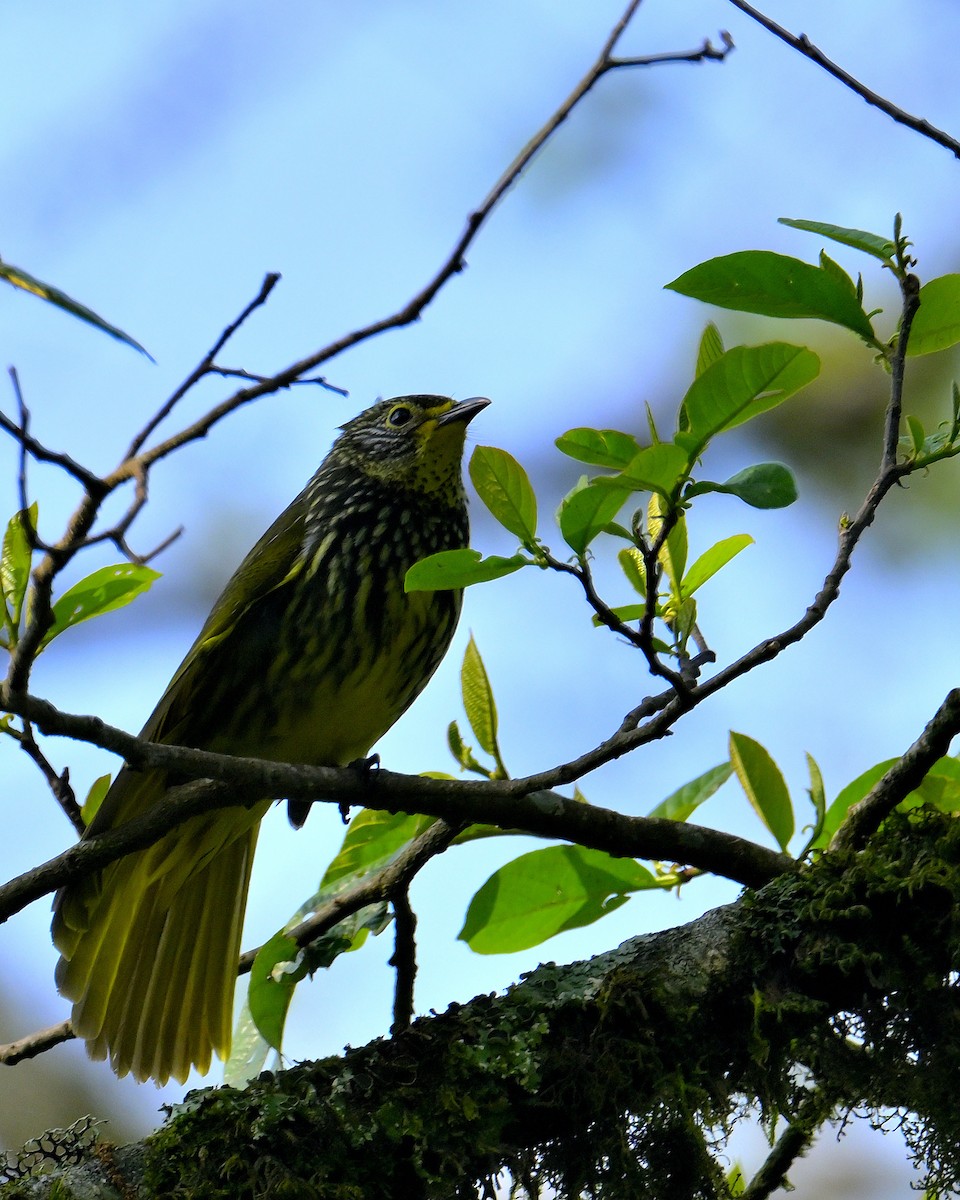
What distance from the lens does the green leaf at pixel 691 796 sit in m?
2.76

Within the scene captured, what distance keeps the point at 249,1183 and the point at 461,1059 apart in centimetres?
37

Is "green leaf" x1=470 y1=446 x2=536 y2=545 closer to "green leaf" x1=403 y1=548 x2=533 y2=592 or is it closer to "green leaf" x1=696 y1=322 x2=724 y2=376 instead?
"green leaf" x1=403 y1=548 x2=533 y2=592

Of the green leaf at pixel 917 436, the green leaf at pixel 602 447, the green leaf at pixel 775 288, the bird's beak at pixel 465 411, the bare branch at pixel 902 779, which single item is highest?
the bird's beak at pixel 465 411

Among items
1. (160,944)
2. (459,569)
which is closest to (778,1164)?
(459,569)

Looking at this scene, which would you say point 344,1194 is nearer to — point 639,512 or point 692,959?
point 692,959

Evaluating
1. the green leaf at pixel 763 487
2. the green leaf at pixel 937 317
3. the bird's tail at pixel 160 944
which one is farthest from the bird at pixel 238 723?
the green leaf at pixel 937 317

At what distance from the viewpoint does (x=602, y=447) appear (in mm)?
2117

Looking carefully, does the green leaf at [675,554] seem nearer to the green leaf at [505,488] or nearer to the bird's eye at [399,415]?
the green leaf at [505,488]

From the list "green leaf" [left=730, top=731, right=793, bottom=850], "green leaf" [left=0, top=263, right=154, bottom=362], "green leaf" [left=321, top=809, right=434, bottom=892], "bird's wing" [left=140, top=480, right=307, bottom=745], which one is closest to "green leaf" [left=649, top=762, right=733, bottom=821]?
"green leaf" [left=730, top=731, right=793, bottom=850]

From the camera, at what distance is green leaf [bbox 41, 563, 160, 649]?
249cm

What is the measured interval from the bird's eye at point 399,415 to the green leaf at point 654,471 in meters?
2.34

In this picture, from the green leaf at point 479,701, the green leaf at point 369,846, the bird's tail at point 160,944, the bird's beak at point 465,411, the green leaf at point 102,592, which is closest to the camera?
the green leaf at point 102,592

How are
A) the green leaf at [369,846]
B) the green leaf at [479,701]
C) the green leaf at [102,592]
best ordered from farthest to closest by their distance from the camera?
the green leaf at [369,846]
the green leaf at [479,701]
the green leaf at [102,592]

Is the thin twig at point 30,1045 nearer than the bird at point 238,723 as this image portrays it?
Yes
